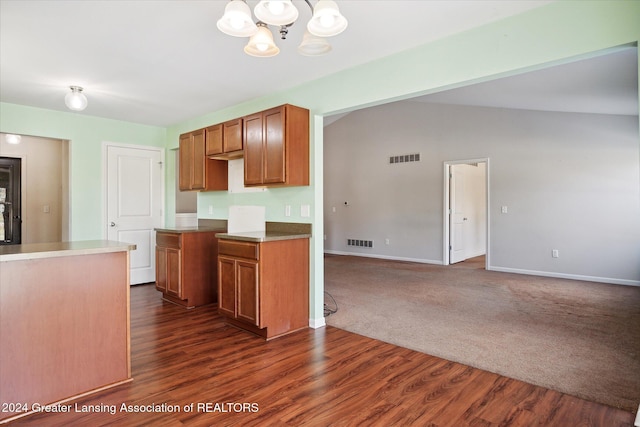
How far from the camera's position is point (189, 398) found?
2146 millimetres

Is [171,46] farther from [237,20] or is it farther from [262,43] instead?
[237,20]

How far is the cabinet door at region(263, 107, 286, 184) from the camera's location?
10.9 ft

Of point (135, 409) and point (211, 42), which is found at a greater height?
point (211, 42)

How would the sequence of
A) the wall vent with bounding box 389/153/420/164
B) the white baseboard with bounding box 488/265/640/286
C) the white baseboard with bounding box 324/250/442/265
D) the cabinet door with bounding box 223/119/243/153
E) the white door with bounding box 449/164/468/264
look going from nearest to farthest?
1. the cabinet door with bounding box 223/119/243/153
2. the white baseboard with bounding box 488/265/640/286
3. the white door with bounding box 449/164/468/264
4. the white baseboard with bounding box 324/250/442/265
5. the wall vent with bounding box 389/153/420/164

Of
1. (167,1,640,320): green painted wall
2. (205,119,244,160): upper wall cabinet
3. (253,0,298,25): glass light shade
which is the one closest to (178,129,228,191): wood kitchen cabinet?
(205,119,244,160): upper wall cabinet

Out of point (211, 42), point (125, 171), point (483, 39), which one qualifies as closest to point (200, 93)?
point (211, 42)

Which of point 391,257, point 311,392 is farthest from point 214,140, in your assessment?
point 391,257

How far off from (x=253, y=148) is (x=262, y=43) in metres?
1.57

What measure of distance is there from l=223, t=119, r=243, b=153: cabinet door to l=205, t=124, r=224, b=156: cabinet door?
0.09 meters

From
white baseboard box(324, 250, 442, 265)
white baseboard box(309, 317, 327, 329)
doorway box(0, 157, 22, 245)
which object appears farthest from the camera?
white baseboard box(324, 250, 442, 265)

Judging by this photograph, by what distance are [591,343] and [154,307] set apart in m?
4.32

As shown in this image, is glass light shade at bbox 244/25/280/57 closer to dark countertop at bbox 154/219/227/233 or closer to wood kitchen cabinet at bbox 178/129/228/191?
wood kitchen cabinet at bbox 178/129/228/191

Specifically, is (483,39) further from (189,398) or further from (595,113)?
(595,113)

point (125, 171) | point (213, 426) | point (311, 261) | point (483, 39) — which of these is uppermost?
point (483, 39)
